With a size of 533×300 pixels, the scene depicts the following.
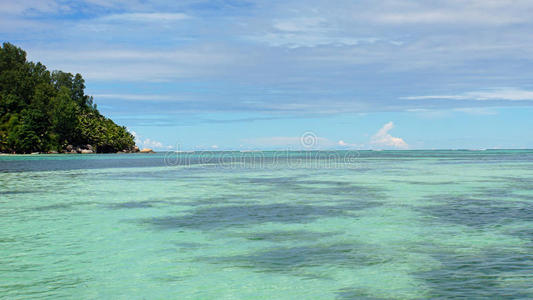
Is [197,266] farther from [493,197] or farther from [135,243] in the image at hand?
[493,197]

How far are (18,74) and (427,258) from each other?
156 m

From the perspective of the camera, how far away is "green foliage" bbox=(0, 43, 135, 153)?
13400 cm

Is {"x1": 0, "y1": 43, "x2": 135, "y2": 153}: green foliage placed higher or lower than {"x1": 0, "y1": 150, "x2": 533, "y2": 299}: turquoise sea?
higher

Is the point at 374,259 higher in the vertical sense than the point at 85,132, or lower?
lower

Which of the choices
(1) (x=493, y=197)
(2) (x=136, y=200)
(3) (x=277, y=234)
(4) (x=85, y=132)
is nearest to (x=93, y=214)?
(2) (x=136, y=200)

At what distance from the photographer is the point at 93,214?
19.1 metres

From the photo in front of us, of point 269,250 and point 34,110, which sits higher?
point 34,110

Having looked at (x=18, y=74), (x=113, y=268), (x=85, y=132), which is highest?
(x=18, y=74)

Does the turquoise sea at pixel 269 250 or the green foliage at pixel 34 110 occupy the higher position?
the green foliage at pixel 34 110

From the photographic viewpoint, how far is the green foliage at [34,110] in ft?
440

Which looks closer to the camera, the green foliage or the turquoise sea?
the turquoise sea

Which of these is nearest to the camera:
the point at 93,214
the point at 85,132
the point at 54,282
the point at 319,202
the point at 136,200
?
the point at 54,282

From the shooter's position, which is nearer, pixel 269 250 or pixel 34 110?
pixel 269 250

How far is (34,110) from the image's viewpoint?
5364 inches
